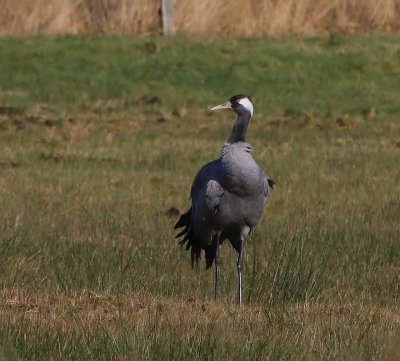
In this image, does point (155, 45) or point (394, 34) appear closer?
point (155, 45)

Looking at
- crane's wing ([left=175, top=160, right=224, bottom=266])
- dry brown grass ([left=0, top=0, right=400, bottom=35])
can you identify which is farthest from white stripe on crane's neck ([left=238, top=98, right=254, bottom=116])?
dry brown grass ([left=0, top=0, right=400, bottom=35])

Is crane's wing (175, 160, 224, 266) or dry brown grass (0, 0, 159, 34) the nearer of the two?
crane's wing (175, 160, 224, 266)

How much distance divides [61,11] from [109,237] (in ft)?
58.7

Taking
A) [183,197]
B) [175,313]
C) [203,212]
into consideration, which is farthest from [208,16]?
[175,313]

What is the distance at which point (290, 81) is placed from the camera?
23.8m

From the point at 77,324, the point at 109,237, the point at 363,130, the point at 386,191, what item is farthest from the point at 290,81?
the point at 77,324

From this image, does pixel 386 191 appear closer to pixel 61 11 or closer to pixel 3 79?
pixel 3 79

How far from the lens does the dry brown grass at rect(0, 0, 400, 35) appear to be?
27688mm

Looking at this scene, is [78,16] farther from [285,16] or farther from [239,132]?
[239,132]

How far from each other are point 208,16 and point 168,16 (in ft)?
3.34

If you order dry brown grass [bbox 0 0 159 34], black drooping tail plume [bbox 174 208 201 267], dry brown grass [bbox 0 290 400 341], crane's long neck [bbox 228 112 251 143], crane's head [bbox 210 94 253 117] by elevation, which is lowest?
dry brown grass [bbox 0 0 159 34]

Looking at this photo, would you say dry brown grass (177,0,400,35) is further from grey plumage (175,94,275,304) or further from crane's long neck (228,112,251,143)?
crane's long neck (228,112,251,143)

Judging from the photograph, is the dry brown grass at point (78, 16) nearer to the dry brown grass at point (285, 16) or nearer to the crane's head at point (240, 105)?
the dry brown grass at point (285, 16)

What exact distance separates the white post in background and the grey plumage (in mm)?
18607
